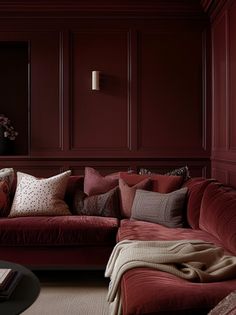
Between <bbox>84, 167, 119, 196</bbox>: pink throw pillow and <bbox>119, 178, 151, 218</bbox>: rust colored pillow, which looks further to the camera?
<bbox>84, 167, 119, 196</bbox>: pink throw pillow

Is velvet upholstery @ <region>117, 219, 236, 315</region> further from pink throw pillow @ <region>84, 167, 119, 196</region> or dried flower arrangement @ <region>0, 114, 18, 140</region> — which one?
dried flower arrangement @ <region>0, 114, 18, 140</region>

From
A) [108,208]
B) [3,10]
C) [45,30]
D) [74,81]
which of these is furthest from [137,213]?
[3,10]

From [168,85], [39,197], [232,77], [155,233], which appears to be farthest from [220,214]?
[168,85]

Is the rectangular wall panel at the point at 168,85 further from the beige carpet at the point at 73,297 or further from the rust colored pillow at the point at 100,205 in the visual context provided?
the beige carpet at the point at 73,297

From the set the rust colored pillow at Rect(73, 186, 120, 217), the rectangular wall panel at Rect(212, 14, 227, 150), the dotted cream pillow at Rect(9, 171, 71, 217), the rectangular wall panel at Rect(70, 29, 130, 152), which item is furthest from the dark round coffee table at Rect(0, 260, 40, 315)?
the rectangular wall panel at Rect(70, 29, 130, 152)

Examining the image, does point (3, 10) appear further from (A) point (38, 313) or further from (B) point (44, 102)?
(A) point (38, 313)

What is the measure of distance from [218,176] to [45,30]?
2.54 m

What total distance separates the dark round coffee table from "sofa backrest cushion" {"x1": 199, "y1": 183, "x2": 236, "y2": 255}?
1.12 meters

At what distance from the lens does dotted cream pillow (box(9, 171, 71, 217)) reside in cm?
382

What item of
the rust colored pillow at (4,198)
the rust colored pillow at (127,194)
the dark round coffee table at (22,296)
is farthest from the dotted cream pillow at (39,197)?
the dark round coffee table at (22,296)

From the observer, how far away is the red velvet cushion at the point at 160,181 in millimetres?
3961

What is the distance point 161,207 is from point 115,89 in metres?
1.94

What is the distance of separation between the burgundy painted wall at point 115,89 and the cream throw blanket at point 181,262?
2.73 m

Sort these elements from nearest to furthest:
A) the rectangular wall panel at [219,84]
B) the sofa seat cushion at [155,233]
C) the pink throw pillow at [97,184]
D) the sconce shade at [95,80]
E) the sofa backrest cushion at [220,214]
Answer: the sofa backrest cushion at [220,214] → the sofa seat cushion at [155,233] → the pink throw pillow at [97,184] → the rectangular wall panel at [219,84] → the sconce shade at [95,80]
